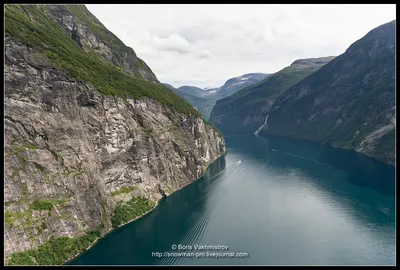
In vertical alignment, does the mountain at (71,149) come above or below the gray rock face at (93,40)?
below

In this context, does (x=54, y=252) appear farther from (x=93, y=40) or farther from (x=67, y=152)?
(x=93, y=40)

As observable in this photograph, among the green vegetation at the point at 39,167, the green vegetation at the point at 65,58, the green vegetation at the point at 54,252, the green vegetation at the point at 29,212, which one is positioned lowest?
the green vegetation at the point at 54,252

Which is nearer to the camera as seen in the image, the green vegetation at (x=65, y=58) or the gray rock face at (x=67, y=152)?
the gray rock face at (x=67, y=152)

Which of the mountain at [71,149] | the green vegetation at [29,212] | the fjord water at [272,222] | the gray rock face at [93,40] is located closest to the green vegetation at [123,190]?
the mountain at [71,149]

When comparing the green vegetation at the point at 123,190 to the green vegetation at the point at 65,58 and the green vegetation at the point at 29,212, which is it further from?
the green vegetation at the point at 65,58

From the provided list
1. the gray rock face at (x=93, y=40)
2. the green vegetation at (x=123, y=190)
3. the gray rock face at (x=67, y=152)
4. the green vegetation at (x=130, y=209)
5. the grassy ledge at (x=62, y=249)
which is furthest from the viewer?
the gray rock face at (x=93, y=40)

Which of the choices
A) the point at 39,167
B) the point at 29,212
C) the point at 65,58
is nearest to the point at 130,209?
the point at 39,167

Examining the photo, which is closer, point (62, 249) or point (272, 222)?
point (62, 249)
